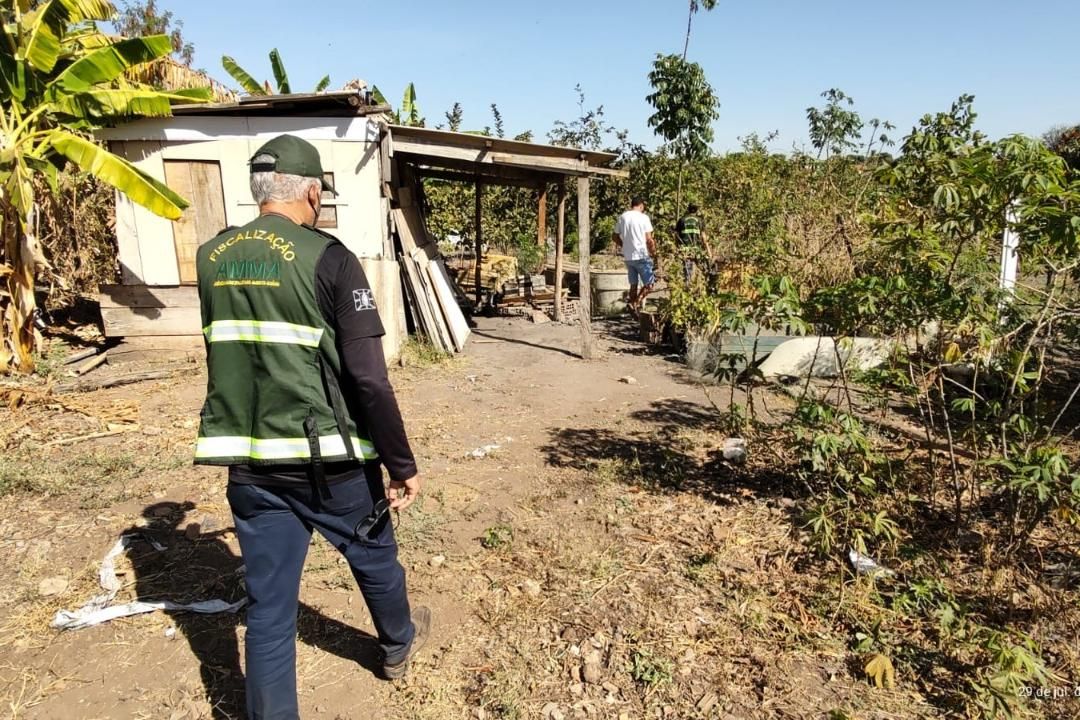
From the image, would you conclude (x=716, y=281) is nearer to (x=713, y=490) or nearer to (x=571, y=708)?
(x=713, y=490)

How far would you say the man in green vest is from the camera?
226cm

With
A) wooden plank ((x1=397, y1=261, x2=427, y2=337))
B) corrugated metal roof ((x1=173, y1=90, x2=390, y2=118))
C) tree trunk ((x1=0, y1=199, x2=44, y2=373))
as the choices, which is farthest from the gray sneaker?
tree trunk ((x1=0, y1=199, x2=44, y2=373))

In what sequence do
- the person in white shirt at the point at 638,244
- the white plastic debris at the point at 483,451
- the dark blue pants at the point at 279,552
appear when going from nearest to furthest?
1. the dark blue pants at the point at 279,552
2. the white plastic debris at the point at 483,451
3. the person in white shirt at the point at 638,244

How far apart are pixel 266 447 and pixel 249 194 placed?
7.40m

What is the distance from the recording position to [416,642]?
3.11 meters

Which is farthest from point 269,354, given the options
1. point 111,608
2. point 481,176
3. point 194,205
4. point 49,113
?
point 481,176

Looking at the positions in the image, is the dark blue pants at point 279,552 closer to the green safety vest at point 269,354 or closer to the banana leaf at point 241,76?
the green safety vest at point 269,354

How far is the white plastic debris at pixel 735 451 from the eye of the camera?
509cm

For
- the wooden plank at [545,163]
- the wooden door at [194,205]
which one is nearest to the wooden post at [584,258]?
the wooden plank at [545,163]

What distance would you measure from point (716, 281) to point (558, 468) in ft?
17.1

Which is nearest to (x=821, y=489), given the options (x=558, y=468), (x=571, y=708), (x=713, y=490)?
(x=713, y=490)

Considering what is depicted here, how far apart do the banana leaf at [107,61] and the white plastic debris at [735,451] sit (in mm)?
7378

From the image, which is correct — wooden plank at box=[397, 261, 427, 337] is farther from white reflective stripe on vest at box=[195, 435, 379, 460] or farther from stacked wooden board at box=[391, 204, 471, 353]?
white reflective stripe on vest at box=[195, 435, 379, 460]

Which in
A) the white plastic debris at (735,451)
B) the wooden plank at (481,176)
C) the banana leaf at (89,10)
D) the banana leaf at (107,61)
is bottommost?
the white plastic debris at (735,451)
